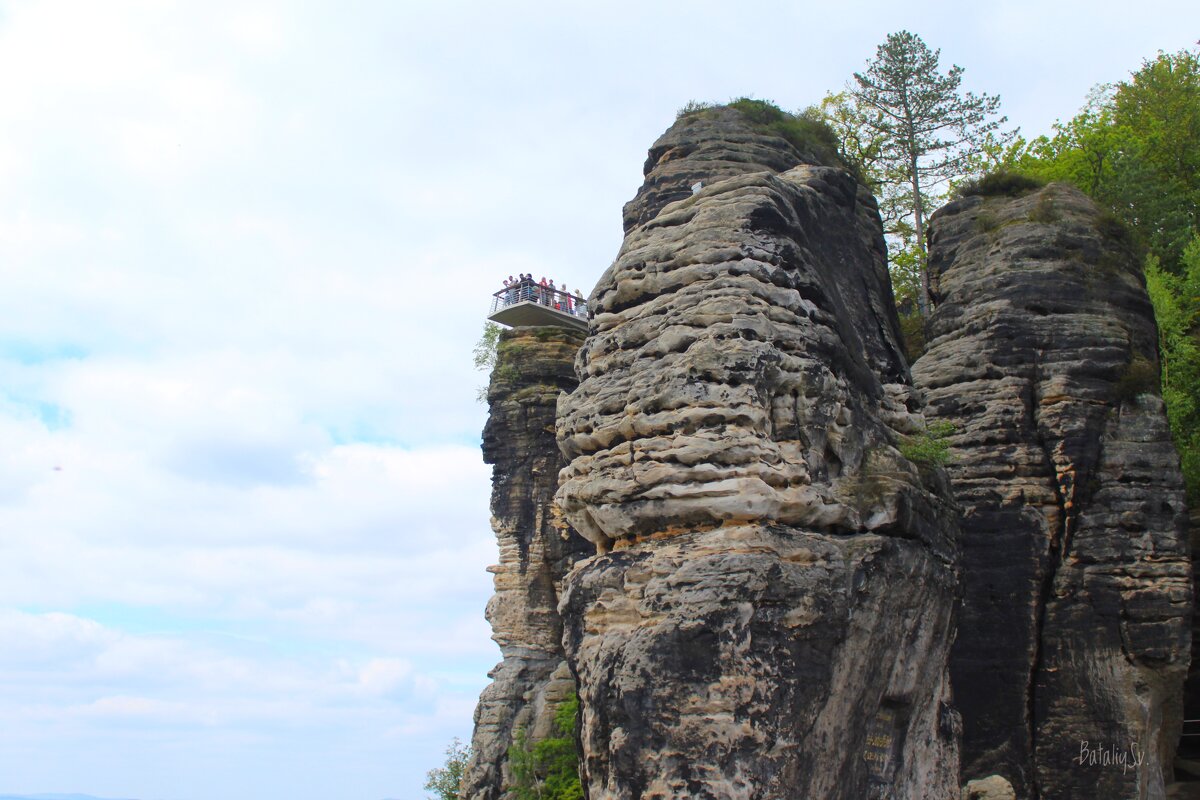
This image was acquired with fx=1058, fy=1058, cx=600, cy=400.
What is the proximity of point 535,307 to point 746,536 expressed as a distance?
22374 millimetres

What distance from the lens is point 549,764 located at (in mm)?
24391

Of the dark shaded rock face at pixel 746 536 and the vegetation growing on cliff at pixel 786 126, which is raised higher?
the vegetation growing on cliff at pixel 786 126

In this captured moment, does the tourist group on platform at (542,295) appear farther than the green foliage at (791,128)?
Yes

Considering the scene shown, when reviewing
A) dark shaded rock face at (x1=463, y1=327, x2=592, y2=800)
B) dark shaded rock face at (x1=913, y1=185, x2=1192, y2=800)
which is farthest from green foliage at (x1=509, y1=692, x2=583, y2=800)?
dark shaded rock face at (x1=913, y1=185, x2=1192, y2=800)

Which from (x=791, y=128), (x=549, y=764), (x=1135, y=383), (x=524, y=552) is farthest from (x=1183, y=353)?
(x=549, y=764)

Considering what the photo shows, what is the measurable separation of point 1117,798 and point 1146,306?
8.70 meters

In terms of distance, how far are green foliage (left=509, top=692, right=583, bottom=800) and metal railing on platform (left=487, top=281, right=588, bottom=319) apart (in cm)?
1206

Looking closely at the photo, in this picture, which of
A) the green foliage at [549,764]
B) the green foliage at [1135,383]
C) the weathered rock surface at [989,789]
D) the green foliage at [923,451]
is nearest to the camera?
the green foliage at [923,451]

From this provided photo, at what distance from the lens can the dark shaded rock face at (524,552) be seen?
26.1 m

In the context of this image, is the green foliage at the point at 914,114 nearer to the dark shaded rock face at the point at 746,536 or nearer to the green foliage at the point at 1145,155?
the green foliage at the point at 1145,155

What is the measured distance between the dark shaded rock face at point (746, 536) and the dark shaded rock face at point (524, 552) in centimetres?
1520

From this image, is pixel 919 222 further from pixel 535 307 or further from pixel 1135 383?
pixel 1135 383

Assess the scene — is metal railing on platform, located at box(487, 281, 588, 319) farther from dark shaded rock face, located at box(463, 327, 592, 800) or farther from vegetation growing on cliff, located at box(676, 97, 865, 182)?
vegetation growing on cliff, located at box(676, 97, 865, 182)

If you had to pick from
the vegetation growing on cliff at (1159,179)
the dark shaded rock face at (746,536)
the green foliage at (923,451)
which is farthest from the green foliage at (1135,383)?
the dark shaded rock face at (746,536)
